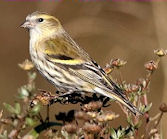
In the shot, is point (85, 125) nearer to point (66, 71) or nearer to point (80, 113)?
point (80, 113)

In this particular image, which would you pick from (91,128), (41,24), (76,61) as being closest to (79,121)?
(91,128)

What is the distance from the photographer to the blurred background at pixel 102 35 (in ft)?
21.8

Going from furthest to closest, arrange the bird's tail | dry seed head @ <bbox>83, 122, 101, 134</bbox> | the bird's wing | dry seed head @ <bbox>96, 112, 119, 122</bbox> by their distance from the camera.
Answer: the bird's wing → the bird's tail → dry seed head @ <bbox>96, 112, 119, 122</bbox> → dry seed head @ <bbox>83, 122, 101, 134</bbox>

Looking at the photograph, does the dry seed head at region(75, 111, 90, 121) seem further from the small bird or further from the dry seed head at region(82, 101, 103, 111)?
the small bird

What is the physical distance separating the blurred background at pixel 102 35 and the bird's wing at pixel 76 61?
1.24 m

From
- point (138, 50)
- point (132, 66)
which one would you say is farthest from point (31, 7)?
point (138, 50)

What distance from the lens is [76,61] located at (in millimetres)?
4227

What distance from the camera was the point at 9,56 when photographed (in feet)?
29.7

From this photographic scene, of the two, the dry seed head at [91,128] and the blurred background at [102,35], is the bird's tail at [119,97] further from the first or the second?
the blurred background at [102,35]

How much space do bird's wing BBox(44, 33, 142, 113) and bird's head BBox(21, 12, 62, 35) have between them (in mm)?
350

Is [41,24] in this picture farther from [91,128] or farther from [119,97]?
[91,128]

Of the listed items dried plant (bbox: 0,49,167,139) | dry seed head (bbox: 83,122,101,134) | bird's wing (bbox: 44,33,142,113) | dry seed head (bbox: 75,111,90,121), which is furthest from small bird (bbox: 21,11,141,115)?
dry seed head (bbox: 83,122,101,134)

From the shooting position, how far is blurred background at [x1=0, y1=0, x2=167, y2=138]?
666 centimetres

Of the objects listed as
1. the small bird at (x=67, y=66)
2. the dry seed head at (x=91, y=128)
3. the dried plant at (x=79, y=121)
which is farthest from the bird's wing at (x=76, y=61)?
the dry seed head at (x=91, y=128)
